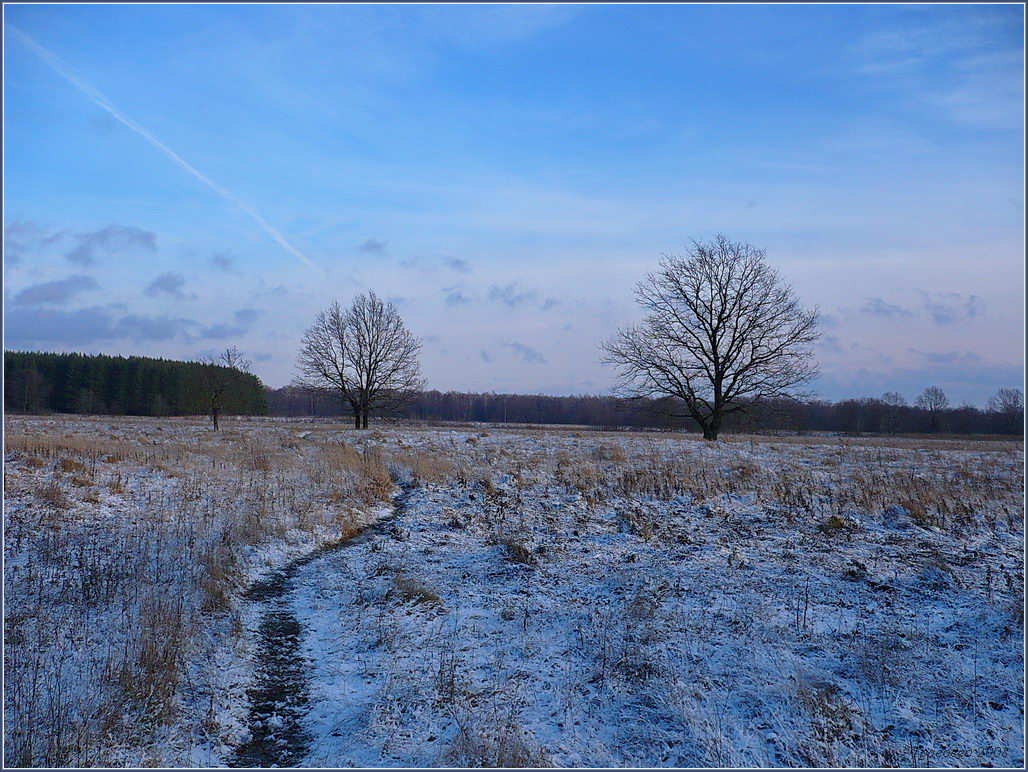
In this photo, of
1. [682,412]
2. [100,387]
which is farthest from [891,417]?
[100,387]

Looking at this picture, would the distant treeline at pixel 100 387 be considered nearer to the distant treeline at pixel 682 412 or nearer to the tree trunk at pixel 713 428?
the distant treeline at pixel 682 412

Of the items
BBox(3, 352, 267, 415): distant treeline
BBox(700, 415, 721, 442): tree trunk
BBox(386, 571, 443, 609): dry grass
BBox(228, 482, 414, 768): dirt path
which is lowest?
BBox(228, 482, 414, 768): dirt path

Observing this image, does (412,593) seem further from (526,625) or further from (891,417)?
(891,417)

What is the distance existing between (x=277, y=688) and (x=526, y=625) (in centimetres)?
273

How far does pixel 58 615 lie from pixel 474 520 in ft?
21.6

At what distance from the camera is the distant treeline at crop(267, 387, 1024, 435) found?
31.1 meters

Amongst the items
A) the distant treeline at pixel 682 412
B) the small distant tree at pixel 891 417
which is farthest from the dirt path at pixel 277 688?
the small distant tree at pixel 891 417

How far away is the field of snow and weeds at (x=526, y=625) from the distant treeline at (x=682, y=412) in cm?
1793

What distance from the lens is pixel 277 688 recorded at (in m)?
5.66

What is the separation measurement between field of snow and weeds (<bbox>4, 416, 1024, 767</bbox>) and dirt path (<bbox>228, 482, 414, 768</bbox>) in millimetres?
55

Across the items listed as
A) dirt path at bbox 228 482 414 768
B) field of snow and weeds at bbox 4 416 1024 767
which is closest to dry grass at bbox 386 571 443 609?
field of snow and weeds at bbox 4 416 1024 767

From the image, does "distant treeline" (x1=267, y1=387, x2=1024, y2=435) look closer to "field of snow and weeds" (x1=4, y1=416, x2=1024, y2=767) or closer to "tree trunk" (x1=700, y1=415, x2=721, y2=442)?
"tree trunk" (x1=700, y1=415, x2=721, y2=442)

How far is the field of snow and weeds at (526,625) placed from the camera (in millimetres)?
4871

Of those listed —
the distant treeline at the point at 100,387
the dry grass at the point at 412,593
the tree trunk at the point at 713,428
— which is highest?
the distant treeline at the point at 100,387
